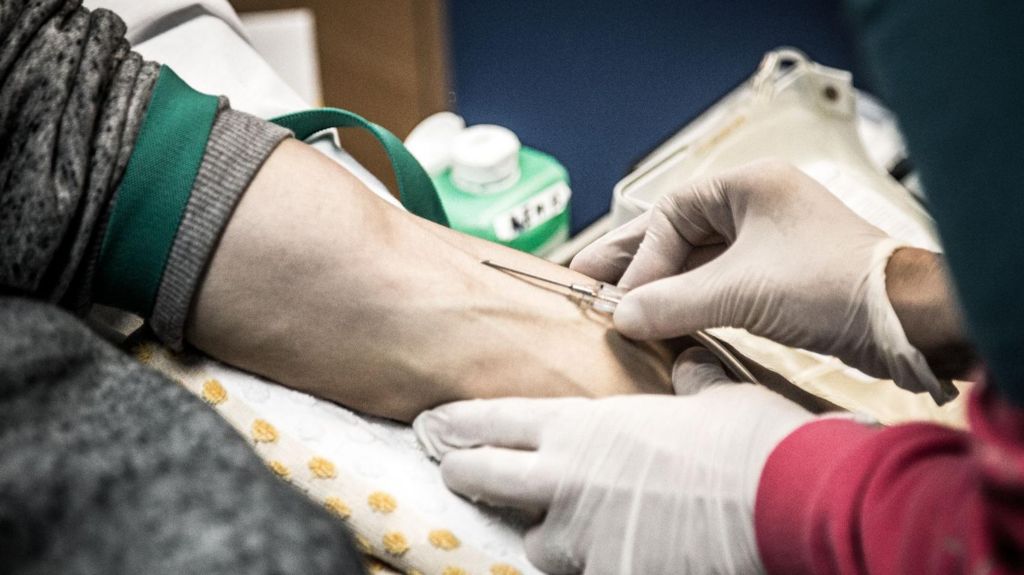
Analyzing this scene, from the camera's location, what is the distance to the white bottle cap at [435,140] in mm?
1581

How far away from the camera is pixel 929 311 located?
764 mm

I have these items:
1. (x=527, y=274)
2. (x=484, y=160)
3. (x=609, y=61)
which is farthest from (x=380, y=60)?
(x=527, y=274)

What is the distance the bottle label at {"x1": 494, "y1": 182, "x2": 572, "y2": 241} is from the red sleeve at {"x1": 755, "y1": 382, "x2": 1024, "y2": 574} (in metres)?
0.89

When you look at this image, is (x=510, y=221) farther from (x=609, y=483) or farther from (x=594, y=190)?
(x=609, y=483)

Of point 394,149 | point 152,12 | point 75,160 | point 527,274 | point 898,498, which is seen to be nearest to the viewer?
point 898,498

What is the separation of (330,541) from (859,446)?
1.26 feet

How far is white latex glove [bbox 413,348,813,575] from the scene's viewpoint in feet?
2.28

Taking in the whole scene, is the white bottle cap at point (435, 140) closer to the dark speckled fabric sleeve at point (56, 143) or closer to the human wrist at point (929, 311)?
the dark speckled fabric sleeve at point (56, 143)

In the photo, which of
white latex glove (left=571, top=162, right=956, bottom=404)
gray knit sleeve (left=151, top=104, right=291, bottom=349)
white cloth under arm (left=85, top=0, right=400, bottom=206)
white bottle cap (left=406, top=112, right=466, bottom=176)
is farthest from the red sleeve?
white bottle cap (left=406, top=112, right=466, bottom=176)

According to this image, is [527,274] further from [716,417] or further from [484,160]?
[484,160]

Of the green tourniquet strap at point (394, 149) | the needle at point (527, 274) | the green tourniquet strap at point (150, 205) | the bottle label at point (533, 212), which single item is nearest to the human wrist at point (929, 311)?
the needle at point (527, 274)

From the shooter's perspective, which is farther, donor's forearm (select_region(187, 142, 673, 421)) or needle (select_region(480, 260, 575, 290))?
needle (select_region(480, 260, 575, 290))

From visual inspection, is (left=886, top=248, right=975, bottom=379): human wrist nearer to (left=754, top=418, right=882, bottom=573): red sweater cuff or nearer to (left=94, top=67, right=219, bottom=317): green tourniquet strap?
(left=754, top=418, right=882, bottom=573): red sweater cuff

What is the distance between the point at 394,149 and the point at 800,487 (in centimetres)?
58
